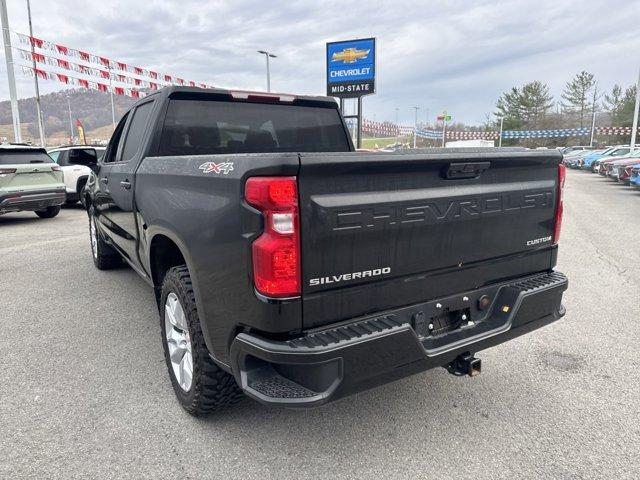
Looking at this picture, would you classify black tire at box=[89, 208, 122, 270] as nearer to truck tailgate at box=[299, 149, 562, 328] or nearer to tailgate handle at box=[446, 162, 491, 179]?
truck tailgate at box=[299, 149, 562, 328]

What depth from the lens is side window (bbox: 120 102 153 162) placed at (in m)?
3.81

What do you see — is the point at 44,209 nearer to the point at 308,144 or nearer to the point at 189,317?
the point at 308,144

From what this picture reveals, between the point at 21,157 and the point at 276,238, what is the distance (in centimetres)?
1066

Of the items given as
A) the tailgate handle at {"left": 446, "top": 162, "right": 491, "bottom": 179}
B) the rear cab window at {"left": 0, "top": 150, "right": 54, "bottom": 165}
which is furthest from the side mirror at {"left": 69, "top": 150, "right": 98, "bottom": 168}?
the rear cab window at {"left": 0, "top": 150, "right": 54, "bottom": 165}

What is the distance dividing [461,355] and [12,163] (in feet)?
35.4

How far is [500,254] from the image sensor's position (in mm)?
2682

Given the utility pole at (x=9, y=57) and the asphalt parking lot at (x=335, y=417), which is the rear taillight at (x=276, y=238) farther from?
the utility pole at (x=9, y=57)

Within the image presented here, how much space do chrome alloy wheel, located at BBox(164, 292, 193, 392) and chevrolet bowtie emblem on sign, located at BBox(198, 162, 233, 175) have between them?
873mm

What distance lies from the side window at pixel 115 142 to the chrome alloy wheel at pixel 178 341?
2351mm

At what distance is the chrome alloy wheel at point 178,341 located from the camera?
2.80 m

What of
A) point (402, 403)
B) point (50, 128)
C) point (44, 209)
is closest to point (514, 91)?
point (44, 209)

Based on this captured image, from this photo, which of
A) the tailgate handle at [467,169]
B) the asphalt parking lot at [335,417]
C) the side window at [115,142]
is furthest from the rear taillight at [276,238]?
the side window at [115,142]

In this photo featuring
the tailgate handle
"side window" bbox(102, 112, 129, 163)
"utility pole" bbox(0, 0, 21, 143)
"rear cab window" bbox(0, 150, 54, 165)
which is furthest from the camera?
"utility pole" bbox(0, 0, 21, 143)

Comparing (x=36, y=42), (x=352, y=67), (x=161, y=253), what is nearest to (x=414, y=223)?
(x=161, y=253)
